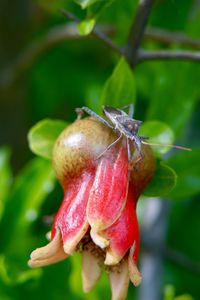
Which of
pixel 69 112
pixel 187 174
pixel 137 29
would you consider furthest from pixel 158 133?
pixel 69 112

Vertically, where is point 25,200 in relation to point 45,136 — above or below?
below

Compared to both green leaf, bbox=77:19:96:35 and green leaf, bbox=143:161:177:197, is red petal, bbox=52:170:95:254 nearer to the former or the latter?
green leaf, bbox=143:161:177:197

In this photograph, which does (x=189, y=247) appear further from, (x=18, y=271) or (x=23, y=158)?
(x=18, y=271)

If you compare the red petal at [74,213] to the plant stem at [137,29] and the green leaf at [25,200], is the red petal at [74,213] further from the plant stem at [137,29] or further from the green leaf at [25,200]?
the green leaf at [25,200]

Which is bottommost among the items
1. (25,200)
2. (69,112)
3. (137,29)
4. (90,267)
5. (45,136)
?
(69,112)

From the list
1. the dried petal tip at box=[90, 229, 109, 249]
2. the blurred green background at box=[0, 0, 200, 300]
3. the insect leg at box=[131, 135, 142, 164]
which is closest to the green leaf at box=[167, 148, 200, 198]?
the blurred green background at box=[0, 0, 200, 300]

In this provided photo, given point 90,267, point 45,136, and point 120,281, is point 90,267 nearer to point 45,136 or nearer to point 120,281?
point 120,281

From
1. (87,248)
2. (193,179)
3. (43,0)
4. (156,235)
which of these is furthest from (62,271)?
(43,0)
